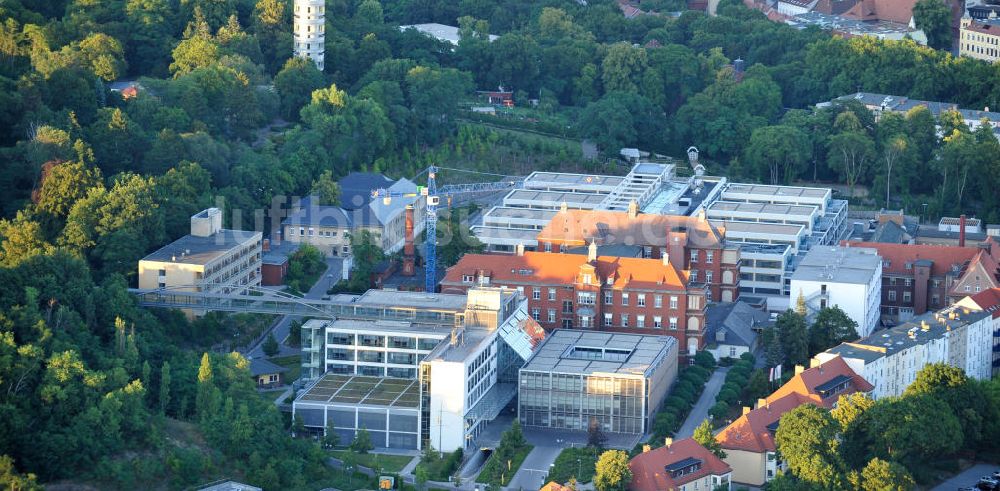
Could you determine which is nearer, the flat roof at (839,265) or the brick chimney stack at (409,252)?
the flat roof at (839,265)

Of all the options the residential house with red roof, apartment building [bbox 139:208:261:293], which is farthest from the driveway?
apartment building [bbox 139:208:261:293]

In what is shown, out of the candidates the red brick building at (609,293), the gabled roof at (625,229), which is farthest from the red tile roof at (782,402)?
the gabled roof at (625,229)

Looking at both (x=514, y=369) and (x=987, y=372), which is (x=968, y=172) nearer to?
(x=987, y=372)

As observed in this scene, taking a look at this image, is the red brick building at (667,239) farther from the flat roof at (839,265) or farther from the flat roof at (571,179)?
the flat roof at (571,179)

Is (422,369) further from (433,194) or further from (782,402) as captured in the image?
(433,194)

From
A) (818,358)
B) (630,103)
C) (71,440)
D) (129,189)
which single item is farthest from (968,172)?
(71,440)

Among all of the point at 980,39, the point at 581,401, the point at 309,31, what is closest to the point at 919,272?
the point at 581,401

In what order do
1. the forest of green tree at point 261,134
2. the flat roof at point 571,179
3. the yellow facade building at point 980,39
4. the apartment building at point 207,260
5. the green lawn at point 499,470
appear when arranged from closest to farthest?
the forest of green tree at point 261,134, the green lawn at point 499,470, the apartment building at point 207,260, the flat roof at point 571,179, the yellow facade building at point 980,39
